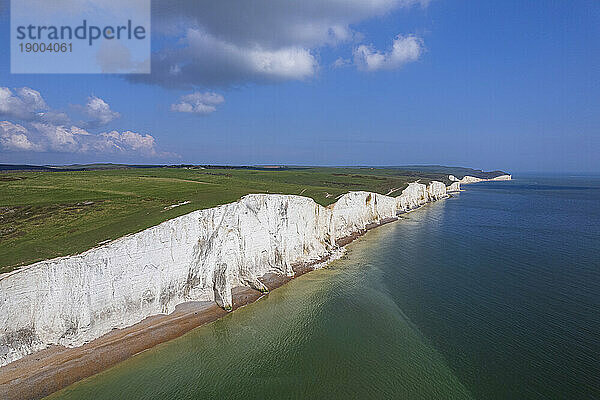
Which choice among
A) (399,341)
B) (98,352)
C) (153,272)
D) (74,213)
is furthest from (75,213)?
(399,341)

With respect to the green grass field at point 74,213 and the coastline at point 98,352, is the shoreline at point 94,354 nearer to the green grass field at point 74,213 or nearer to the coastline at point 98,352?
the coastline at point 98,352

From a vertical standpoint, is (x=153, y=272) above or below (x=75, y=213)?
below

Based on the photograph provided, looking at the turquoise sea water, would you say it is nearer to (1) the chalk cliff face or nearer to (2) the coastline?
(2) the coastline

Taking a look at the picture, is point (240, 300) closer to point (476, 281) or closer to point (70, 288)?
point (70, 288)

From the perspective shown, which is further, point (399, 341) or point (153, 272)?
point (153, 272)

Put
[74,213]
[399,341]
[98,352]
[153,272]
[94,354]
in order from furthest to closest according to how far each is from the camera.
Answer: [74,213] → [153,272] → [399,341] → [98,352] → [94,354]

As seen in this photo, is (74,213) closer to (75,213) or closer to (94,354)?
(75,213)

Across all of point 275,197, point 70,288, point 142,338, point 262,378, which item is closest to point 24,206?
point 70,288

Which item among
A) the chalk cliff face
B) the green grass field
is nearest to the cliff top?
the green grass field

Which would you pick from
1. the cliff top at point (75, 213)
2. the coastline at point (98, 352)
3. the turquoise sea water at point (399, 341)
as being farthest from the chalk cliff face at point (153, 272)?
the turquoise sea water at point (399, 341)
